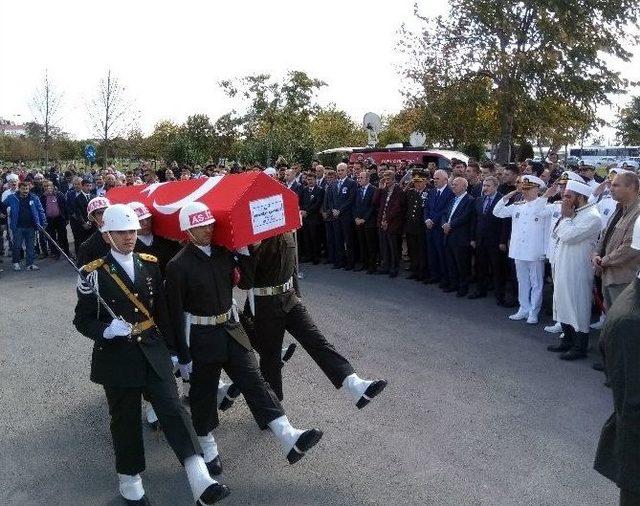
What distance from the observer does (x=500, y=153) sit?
21.7 m

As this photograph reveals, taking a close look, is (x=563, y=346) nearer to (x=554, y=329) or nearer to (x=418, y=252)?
(x=554, y=329)

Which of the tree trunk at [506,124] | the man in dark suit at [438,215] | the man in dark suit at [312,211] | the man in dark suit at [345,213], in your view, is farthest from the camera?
the tree trunk at [506,124]

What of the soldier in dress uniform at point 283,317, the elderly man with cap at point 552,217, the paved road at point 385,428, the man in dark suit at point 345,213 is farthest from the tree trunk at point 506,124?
the soldier in dress uniform at point 283,317

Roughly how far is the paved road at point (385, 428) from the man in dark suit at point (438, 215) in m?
2.10

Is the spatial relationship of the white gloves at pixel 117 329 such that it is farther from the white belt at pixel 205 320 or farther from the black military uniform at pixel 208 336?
the white belt at pixel 205 320

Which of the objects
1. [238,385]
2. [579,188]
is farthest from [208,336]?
[579,188]

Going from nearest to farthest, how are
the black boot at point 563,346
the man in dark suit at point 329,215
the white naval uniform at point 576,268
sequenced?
1. the white naval uniform at point 576,268
2. the black boot at point 563,346
3. the man in dark suit at point 329,215

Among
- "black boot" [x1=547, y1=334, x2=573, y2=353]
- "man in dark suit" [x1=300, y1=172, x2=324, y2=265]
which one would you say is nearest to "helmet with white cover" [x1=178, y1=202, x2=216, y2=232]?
"black boot" [x1=547, y1=334, x2=573, y2=353]

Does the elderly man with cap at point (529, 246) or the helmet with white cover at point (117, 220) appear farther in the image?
the elderly man with cap at point (529, 246)

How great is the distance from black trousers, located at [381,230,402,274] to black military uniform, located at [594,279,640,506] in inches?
335

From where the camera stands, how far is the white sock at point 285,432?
13.6 feet

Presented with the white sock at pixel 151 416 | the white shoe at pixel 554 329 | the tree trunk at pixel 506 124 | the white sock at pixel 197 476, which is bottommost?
the white sock at pixel 151 416

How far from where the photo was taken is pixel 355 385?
16.0 feet

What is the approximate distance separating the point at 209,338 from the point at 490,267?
6.39 metres
